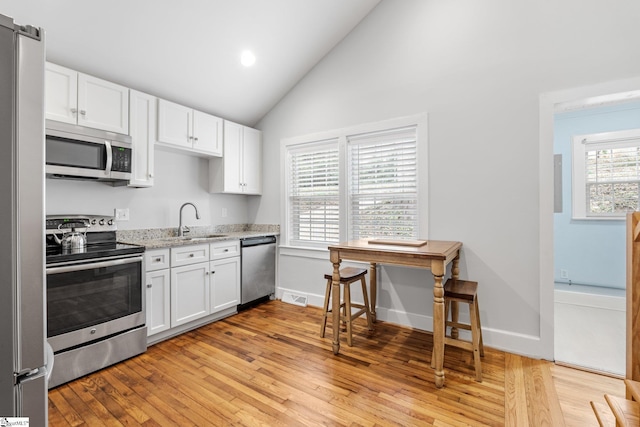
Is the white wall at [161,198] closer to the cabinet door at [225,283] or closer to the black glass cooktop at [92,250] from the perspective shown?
the black glass cooktop at [92,250]

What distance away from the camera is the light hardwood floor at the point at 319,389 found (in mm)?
1765

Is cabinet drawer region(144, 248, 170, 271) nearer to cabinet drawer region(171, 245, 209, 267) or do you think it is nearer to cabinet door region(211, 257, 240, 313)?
cabinet drawer region(171, 245, 209, 267)

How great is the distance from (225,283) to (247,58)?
249 centimetres

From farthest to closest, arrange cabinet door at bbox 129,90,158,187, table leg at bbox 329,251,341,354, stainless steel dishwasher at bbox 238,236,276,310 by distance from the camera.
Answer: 1. stainless steel dishwasher at bbox 238,236,276,310
2. cabinet door at bbox 129,90,158,187
3. table leg at bbox 329,251,341,354

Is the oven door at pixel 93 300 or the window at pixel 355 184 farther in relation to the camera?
the window at pixel 355 184

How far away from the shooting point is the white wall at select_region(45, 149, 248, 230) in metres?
2.68

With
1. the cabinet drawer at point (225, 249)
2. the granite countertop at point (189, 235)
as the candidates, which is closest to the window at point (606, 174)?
the granite countertop at point (189, 235)

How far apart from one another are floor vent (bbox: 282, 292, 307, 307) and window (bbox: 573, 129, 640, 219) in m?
3.84

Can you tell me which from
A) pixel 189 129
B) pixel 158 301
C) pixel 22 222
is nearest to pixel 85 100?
pixel 189 129

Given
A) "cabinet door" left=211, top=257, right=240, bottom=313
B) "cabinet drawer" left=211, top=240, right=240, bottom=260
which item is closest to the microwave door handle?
"cabinet drawer" left=211, top=240, right=240, bottom=260

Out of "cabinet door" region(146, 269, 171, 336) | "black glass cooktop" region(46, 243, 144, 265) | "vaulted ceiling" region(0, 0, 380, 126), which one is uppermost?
"vaulted ceiling" region(0, 0, 380, 126)

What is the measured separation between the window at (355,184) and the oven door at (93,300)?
1891 mm

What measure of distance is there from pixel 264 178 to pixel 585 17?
357cm

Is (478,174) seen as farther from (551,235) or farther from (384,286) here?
(384,286)
